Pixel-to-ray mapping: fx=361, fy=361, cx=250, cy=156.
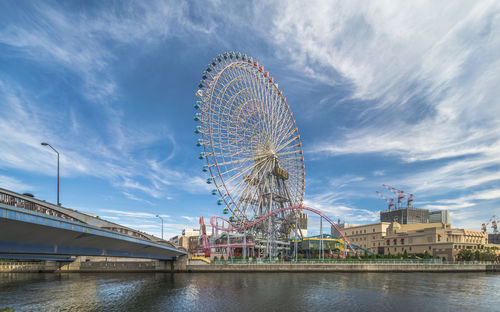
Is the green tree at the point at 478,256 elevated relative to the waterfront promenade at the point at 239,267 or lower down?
lower down

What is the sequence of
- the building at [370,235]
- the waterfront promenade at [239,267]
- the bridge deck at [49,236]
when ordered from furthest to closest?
the building at [370,235], the waterfront promenade at [239,267], the bridge deck at [49,236]

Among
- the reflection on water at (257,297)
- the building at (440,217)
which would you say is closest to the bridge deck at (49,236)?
the reflection on water at (257,297)

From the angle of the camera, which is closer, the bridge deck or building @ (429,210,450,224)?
the bridge deck

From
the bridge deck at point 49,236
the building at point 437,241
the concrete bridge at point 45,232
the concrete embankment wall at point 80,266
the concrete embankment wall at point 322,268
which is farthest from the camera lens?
the building at point 437,241

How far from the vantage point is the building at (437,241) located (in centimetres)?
12319

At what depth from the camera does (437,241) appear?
413 feet

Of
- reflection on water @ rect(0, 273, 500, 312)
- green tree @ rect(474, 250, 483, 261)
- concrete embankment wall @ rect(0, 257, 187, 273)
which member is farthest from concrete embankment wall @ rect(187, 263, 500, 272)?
green tree @ rect(474, 250, 483, 261)

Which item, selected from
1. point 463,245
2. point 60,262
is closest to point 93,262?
point 60,262

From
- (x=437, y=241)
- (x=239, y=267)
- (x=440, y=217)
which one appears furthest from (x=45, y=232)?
(x=440, y=217)

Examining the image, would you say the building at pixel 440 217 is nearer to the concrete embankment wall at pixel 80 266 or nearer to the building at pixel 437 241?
the building at pixel 437 241

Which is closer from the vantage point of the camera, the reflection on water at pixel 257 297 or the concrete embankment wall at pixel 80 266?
the reflection on water at pixel 257 297

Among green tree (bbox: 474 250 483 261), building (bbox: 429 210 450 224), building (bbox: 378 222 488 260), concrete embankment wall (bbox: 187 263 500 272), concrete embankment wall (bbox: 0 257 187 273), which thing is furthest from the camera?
building (bbox: 429 210 450 224)

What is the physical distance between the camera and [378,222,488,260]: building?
12319 cm

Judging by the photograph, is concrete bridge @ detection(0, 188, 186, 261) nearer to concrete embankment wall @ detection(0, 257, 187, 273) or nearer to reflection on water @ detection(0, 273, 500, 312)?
reflection on water @ detection(0, 273, 500, 312)
